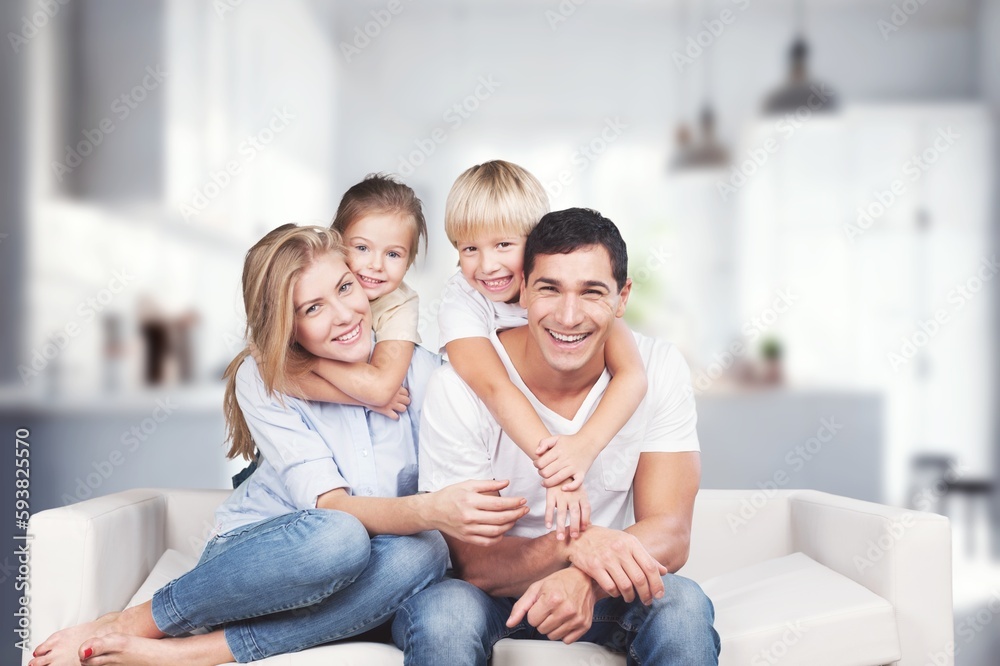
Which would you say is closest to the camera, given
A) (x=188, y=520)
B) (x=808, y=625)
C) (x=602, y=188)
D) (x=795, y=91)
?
(x=808, y=625)

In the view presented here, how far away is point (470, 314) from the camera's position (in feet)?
6.32

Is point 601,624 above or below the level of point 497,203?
below

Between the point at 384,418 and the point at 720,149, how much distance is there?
8.64 ft

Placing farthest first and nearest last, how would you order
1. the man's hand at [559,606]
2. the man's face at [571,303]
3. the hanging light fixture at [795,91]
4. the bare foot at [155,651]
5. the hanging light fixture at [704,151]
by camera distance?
the hanging light fixture at [704,151], the hanging light fixture at [795,91], the man's face at [571,303], the bare foot at [155,651], the man's hand at [559,606]

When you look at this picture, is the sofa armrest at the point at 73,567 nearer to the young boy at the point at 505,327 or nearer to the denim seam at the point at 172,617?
the denim seam at the point at 172,617

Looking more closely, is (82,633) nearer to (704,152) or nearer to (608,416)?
(608,416)

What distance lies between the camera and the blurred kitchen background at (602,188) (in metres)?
3.70

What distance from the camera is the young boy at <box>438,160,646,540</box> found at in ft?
5.16

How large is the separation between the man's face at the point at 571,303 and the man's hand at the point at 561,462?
0.63 feet

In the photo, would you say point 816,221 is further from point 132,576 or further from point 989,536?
point 132,576

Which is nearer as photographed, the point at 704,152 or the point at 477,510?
the point at 477,510

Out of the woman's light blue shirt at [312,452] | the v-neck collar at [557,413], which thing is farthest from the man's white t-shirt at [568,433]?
the woman's light blue shirt at [312,452]

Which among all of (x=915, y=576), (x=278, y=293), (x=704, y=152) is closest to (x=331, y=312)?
(x=278, y=293)

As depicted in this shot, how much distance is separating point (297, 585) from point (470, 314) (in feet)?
2.11
